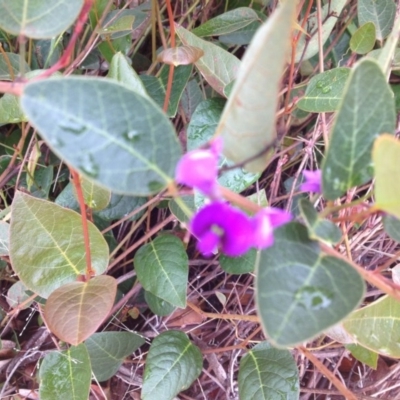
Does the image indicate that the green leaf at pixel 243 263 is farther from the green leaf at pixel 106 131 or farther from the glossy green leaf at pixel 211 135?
the green leaf at pixel 106 131

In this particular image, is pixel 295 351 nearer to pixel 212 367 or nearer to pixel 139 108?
pixel 212 367

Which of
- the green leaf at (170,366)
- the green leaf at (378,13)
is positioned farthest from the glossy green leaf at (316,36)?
the green leaf at (170,366)

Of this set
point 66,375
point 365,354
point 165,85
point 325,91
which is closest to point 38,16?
point 165,85

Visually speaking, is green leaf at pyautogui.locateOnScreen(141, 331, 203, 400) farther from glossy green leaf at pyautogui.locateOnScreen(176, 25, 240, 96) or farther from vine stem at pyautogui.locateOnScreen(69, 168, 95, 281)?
glossy green leaf at pyautogui.locateOnScreen(176, 25, 240, 96)

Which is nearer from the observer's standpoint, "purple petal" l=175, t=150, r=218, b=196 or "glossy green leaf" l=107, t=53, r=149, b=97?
"purple petal" l=175, t=150, r=218, b=196

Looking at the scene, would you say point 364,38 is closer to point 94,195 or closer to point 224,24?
point 224,24

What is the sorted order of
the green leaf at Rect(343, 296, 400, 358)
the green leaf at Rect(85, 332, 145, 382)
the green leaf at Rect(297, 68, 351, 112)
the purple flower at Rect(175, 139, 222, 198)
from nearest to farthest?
the purple flower at Rect(175, 139, 222, 198) → the green leaf at Rect(343, 296, 400, 358) → the green leaf at Rect(297, 68, 351, 112) → the green leaf at Rect(85, 332, 145, 382)

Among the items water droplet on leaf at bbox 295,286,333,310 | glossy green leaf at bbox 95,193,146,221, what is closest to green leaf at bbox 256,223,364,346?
water droplet on leaf at bbox 295,286,333,310
